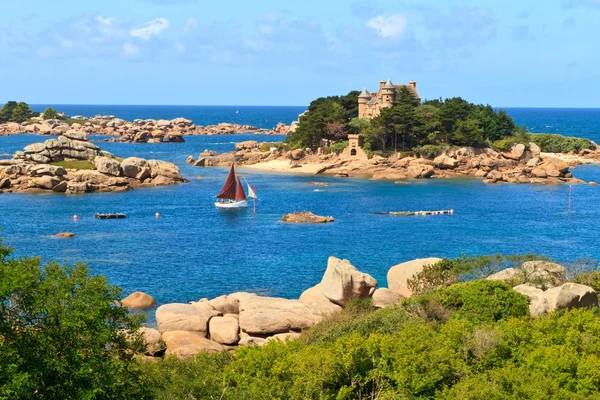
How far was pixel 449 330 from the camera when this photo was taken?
26859 millimetres

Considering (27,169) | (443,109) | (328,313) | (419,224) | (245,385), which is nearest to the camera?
(245,385)

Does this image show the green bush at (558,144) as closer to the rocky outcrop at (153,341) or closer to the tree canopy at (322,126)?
the tree canopy at (322,126)

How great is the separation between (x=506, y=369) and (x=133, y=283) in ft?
99.5

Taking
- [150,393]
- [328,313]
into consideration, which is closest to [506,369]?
[150,393]

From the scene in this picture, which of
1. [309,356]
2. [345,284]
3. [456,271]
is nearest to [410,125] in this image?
[456,271]

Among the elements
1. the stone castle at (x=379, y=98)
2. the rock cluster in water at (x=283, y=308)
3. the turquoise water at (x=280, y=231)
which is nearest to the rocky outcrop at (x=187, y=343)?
the rock cluster in water at (x=283, y=308)

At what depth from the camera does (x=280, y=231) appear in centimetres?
6750

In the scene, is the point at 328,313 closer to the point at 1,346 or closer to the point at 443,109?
the point at 1,346

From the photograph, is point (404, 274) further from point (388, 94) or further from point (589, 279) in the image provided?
point (388, 94)

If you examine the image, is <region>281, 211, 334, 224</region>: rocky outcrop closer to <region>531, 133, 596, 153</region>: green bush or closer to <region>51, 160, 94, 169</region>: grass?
<region>51, 160, 94, 169</region>: grass

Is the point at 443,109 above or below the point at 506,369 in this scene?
above

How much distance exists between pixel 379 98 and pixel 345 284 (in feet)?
306

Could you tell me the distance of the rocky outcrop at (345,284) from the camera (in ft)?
120

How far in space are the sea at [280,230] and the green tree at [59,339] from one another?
79.7 feet
